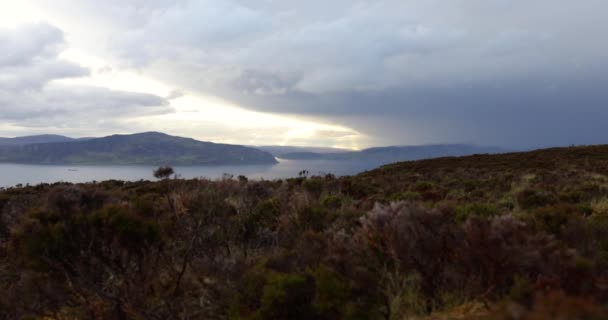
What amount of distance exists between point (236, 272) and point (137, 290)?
3.78 feet

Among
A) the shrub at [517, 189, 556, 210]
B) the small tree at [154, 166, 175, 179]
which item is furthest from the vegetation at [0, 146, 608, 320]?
the shrub at [517, 189, 556, 210]

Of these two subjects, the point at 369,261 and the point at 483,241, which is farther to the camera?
the point at 369,261

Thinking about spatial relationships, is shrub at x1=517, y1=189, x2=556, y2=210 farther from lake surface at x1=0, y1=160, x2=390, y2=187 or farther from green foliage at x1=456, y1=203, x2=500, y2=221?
lake surface at x1=0, y1=160, x2=390, y2=187

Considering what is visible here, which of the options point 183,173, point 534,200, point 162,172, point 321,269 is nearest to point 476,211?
point 321,269

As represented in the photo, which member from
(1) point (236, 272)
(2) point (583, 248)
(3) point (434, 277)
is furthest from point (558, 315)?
(2) point (583, 248)

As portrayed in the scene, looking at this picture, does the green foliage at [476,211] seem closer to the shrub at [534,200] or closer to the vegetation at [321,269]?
the vegetation at [321,269]

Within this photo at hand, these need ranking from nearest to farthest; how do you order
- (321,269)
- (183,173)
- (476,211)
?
(321,269), (476,211), (183,173)

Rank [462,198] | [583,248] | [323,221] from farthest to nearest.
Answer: [462,198], [323,221], [583,248]

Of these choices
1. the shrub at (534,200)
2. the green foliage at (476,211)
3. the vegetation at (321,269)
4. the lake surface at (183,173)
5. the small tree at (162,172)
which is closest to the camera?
the vegetation at (321,269)

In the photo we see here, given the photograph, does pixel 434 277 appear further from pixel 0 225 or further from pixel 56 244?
pixel 0 225

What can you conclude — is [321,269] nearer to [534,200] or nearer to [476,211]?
[476,211]

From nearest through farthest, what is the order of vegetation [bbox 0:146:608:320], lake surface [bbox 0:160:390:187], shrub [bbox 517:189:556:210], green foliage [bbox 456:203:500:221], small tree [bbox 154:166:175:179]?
vegetation [bbox 0:146:608:320] < green foliage [bbox 456:203:500:221] < small tree [bbox 154:166:175:179] < shrub [bbox 517:189:556:210] < lake surface [bbox 0:160:390:187]

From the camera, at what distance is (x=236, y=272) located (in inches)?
183

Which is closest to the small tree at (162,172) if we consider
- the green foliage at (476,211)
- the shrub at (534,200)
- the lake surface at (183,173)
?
the lake surface at (183,173)
